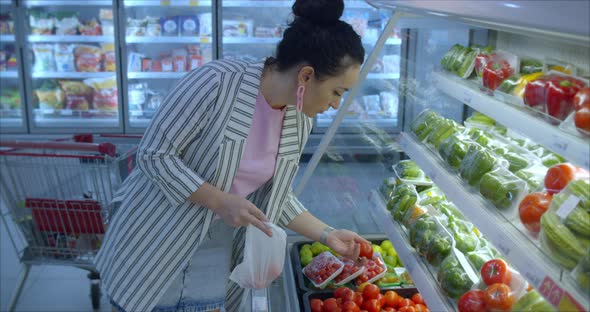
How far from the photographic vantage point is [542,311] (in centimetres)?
135

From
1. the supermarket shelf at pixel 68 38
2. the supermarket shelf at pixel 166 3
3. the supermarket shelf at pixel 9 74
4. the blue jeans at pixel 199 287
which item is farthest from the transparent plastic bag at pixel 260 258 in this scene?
the supermarket shelf at pixel 9 74

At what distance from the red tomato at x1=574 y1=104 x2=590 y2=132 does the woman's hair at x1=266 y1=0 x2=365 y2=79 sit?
0.62 metres

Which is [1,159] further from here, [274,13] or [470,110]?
[274,13]

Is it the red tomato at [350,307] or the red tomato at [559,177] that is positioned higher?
the red tomato at [559,177]

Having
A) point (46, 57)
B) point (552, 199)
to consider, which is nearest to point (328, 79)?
point (552, 199)

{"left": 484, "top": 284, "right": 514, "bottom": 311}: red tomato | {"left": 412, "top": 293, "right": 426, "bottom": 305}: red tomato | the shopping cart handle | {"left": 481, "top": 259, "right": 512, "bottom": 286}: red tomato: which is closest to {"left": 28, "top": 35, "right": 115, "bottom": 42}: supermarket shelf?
the shopping cart handle

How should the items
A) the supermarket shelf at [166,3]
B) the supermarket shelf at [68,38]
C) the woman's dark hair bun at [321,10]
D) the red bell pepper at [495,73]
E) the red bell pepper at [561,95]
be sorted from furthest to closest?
the supermarket shelf at [68,38] → the supermarket shelf at [166,3] → the red bell pepper at [495,73] → the woman's dark hair bun at [321,10] → the red bell pepper at [561,95]

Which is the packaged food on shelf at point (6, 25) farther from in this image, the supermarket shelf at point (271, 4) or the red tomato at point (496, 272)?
the red tomato at point (496, 272)

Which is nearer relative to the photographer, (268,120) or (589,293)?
(589,293)

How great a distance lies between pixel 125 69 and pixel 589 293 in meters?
5.11

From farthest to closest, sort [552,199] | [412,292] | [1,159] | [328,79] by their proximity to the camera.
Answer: [1,159] < [412,292] < [328,79] < [552,199]

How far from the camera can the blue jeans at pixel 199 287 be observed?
6.13 feet

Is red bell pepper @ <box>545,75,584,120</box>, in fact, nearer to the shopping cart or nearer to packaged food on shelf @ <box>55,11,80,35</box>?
the shopping cart

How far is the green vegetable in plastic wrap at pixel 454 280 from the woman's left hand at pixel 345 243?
301 millimetres
